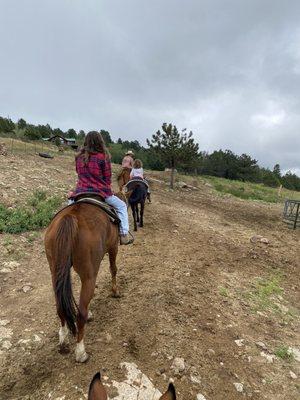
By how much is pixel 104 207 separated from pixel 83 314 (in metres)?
1.53

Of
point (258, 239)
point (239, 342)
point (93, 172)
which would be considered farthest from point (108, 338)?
point (258, 239)

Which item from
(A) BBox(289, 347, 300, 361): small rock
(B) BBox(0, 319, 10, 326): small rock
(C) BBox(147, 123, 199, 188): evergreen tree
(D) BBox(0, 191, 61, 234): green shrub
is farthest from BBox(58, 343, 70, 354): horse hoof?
(C) BBox(147, 123, 199, 188): evergreen tree

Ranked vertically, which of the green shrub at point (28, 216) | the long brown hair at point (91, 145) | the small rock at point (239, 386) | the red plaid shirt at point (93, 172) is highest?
the long brown hair at point (91, 145)

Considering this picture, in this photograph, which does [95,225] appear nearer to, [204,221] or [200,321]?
[200,321]

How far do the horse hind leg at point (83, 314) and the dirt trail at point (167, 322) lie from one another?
0.12 meters

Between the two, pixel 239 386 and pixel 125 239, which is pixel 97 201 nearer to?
pixel 125 239

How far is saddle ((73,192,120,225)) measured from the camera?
14.9 feet

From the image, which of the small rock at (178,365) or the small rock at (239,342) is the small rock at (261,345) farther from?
the small rock at (178,365)

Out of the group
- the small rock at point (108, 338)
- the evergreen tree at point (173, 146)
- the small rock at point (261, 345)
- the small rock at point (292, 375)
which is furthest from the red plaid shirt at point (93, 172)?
the evergreen tree at point (173, 146)

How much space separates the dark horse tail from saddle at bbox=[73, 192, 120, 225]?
0.90m

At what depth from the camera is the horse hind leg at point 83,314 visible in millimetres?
3762

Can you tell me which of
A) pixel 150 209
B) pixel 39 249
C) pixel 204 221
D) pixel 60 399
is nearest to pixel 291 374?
pixel 60 399

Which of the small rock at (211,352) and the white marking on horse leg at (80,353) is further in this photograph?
the small rock at (211,352)

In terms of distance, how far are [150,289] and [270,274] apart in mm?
3412
